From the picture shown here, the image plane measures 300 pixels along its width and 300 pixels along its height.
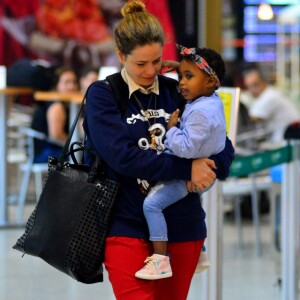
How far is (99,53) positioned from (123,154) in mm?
10745

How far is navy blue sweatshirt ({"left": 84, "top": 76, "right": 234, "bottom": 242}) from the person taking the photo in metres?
3.01

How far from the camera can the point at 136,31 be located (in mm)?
3045

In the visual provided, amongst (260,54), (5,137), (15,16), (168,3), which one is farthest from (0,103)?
(260,54)

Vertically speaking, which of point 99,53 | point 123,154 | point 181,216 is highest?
point 99,53

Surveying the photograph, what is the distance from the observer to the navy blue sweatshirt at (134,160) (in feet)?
9.86

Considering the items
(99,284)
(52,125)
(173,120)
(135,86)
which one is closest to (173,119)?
(173,120)

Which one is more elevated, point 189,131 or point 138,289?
point 189,131

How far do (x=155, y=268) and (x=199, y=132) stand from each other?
17.7 inches

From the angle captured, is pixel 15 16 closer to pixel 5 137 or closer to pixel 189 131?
pixel 5 137

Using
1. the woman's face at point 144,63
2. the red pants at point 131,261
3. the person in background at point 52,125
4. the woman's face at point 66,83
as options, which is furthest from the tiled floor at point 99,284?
the woman's face at point 144,63

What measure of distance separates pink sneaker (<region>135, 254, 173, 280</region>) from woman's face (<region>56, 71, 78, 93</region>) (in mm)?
6719

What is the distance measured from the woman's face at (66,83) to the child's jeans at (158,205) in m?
6.68

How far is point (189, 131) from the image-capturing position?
304cm

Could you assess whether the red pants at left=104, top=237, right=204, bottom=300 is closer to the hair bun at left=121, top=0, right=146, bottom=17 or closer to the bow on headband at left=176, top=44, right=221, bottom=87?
the bow on headband at left=176, top=44, right=221, bottom=87
